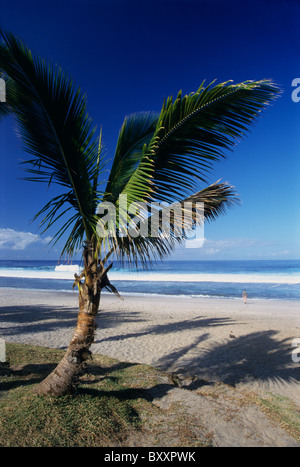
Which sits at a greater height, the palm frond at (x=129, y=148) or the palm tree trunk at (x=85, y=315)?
the palm frond at (x=129, y=148)

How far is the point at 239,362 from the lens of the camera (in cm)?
776

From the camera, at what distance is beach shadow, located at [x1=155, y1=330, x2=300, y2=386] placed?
6742 millimetres

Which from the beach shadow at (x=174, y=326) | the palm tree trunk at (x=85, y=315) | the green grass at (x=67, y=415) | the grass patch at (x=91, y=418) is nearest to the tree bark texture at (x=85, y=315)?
the palm tree trunk at (x=85, y=315)

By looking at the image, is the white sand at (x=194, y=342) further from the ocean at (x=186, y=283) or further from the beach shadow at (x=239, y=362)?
the ocean at (x=186, y=283)

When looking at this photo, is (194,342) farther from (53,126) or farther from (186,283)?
(186,283)

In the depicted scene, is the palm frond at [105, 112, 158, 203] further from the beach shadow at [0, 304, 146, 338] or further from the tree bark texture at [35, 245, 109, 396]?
the beach shadow at [0, 304, 146, 338]

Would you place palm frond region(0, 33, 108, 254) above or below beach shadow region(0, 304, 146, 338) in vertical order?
above

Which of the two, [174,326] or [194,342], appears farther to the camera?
[174,326]

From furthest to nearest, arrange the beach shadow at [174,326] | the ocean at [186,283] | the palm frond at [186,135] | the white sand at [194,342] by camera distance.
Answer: the ocean at [186,283]
the beach shadow at [174,326]
the white sand at [194,342]
the palm frond at [186,135]

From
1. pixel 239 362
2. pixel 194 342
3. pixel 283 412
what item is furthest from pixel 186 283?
pixel 283 412

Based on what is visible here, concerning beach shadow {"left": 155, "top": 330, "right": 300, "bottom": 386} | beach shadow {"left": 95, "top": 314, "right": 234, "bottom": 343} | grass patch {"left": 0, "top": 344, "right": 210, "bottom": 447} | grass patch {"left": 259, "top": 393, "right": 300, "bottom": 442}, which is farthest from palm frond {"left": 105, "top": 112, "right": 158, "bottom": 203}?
beach shadow {"left": 95, "top": 314, "right": 234, "bottom": 343}

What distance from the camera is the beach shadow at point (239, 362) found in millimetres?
6742
